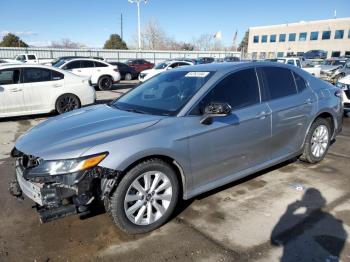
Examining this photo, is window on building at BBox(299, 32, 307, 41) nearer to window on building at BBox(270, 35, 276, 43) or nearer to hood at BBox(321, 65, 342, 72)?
window on building at BBox(270, 35, 276, 43)

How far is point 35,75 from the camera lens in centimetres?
897

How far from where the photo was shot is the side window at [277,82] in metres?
4.25

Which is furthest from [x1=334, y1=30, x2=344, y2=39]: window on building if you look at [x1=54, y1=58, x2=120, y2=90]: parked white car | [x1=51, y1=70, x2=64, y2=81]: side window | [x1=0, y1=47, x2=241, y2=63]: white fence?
[x1=51, y1=70, x2=64, y2=81]: side window

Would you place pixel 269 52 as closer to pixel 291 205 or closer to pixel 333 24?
pixel 333 24

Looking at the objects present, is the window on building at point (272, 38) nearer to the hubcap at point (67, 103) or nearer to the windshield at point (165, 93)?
the hubcap at point (67, 103)

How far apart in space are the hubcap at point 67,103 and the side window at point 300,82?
680 centimetres

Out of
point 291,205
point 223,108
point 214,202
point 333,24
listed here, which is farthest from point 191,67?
point 333,24

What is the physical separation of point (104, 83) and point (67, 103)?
7.89m

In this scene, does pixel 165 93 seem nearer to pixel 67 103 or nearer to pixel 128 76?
pixel 67 103

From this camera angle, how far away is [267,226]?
3359mm

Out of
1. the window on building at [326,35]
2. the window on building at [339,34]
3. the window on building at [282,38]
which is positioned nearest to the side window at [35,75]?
the window on building at [339,34]

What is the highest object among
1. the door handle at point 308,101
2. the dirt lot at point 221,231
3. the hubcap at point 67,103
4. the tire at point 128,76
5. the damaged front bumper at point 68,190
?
the door handle at point 308,101

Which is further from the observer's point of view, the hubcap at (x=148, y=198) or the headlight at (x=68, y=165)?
the hubcap at (x=148, y=198)

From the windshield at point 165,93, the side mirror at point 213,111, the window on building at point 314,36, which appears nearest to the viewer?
the side mirror at point 213,111
